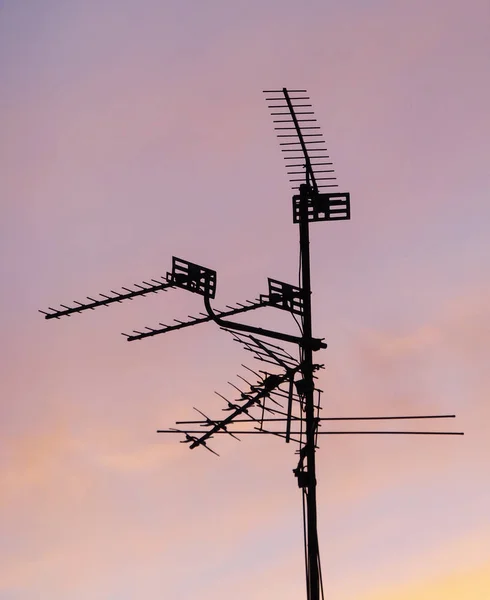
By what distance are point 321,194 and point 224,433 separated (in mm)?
5193

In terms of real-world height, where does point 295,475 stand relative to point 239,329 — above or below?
below

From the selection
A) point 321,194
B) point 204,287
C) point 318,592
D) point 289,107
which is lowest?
point 318,592

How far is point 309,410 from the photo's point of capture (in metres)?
20.3

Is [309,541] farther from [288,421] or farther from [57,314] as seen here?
[57,314]

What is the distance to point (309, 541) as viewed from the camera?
61.9ft

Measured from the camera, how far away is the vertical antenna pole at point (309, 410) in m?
18.8

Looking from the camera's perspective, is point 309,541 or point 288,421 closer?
point 309,541

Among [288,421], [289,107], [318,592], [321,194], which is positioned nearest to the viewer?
[318,592]

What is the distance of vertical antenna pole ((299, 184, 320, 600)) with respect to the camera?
61.5 ft

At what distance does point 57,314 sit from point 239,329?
3.50m

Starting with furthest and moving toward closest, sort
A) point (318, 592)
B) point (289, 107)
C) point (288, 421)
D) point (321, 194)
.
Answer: point (289, 107), point (321, 194), point (288, 421), point (318, 592)

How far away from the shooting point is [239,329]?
20.8 metres

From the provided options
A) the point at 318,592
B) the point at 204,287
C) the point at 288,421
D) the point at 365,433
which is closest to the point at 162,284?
the point at 204,287

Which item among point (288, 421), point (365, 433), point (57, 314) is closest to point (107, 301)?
point (57, 314)
